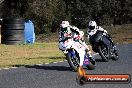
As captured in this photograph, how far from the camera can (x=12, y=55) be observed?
21.3 metres

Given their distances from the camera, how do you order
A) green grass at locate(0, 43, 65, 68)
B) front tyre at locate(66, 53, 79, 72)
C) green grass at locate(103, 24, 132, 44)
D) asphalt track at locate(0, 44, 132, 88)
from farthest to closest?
green grass at locate(103, 24, 132, 44) < green grass at locate(0, 43, 65, 68) < front tyre at locate(66, 53, 79, 72) < asphalt track at locate(0, 44, 132, 88)

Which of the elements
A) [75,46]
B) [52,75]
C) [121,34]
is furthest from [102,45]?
[121,34]

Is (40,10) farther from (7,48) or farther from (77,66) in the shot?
(77,66)

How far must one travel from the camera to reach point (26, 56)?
20641 millimetres

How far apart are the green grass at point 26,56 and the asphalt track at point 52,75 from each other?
4.77ft

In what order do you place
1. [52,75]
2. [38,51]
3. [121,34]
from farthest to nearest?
[121,34] < [38,51] < [52,75]

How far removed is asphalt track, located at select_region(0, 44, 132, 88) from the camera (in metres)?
11.7

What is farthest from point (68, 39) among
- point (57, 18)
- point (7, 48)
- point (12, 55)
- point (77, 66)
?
point (57, 18)

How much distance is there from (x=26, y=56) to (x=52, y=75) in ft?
23.7

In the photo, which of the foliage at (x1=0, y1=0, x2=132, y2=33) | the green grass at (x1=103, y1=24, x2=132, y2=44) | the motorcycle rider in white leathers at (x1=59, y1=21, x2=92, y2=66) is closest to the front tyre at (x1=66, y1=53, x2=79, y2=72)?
the motorcycle rider in white leathers at (x1=59, y1=21, x2=92, y2=66)

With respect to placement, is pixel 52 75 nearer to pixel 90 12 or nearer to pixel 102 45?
pixel 102 45

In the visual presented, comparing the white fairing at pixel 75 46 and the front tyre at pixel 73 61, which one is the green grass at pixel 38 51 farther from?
the front tyre at pixel 73 61

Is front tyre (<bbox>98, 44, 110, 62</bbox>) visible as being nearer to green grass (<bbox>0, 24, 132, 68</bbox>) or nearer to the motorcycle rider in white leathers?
green grass (<bbox>0, 24, 132, 68</bbox>)

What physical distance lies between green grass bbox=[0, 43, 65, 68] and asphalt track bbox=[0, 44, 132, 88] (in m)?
1.45
